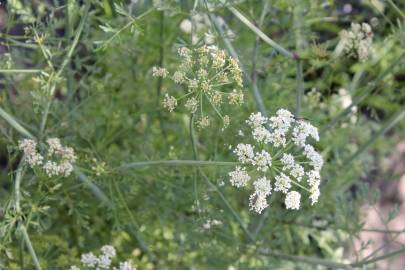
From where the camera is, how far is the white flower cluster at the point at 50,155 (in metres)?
2.23

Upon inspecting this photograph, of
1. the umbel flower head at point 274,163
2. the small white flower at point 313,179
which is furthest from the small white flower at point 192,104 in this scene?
the small white flower at point 313,179

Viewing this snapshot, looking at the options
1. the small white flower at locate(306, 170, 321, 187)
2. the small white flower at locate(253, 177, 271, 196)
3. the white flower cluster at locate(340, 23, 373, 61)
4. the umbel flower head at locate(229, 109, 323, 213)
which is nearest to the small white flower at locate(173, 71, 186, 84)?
the umbel flower head at locate(229, 109, 323, 213)

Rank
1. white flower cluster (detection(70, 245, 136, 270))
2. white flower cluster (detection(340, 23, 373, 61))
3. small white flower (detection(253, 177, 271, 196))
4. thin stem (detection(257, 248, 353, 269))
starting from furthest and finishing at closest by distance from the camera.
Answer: white flower cluster (detection(340, 23, 373, 61)) → thin stem (detection(257, 248, 353, 269)) → white flower cluster (detection(70, 245, 136, 270)) → small white flower (detection(253, 177, 271, 196))

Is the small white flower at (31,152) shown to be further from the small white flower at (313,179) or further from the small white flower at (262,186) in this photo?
the small white flower at (313,179)

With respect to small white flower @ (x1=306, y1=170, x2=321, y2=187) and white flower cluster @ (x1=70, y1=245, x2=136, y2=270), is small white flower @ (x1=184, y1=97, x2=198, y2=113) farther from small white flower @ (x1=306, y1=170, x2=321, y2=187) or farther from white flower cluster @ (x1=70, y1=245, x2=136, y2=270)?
white flower cluster @ (x1=70, y1=245, x2=136, y2=270)

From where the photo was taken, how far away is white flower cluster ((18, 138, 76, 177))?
223 centimetres

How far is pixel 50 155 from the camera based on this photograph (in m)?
2.26

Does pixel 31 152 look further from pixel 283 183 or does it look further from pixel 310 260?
pixel 310 260

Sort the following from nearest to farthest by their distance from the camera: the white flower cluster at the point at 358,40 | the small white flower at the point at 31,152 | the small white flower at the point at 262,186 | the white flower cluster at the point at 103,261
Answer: the small white flower at the point at 262,186 < the small white flower at the point at 31,152 < the white flower cluster at the point at 103,261 < the white flower cluster at the point at 358,40

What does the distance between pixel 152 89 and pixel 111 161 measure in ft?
2.77

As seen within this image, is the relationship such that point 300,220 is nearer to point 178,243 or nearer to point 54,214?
point 178,243

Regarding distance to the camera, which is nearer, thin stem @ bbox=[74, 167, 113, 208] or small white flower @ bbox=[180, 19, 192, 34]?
thin stem @ bbox=[74, 167, 113, 208]

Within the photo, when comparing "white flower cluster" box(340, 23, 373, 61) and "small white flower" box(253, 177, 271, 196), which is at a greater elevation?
"white flower cluster" box(340, 23, 373, 61)

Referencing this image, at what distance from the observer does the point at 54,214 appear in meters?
3.04
